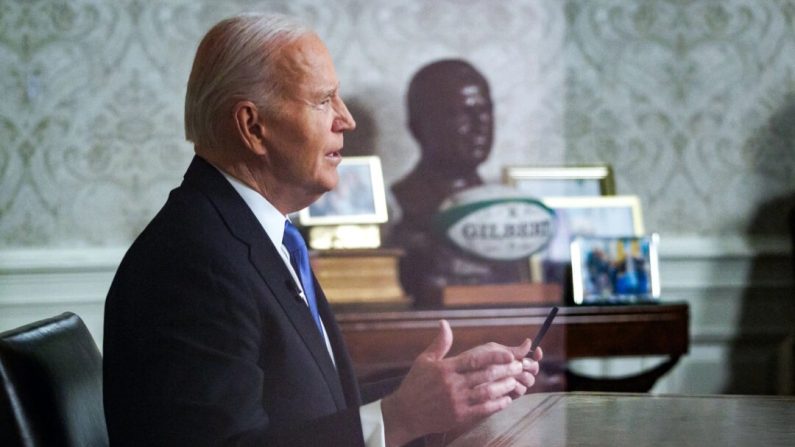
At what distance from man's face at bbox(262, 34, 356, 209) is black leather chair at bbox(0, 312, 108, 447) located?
222 mm

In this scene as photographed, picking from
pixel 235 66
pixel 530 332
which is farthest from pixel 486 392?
pixel 530 332

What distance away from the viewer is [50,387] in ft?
2.82

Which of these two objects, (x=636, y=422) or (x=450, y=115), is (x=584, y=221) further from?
(x=636, y=422)

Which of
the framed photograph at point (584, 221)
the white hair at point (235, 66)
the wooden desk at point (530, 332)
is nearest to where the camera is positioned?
the white hair at point (235, 66)

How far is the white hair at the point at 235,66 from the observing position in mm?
830

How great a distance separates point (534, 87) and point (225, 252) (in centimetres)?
142

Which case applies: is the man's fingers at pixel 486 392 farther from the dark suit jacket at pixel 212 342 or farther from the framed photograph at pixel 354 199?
the framed photograph at pixel 354 199

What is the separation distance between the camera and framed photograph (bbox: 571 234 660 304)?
6.48 ft

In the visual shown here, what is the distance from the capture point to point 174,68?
6.87ft

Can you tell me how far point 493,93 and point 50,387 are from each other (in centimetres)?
140

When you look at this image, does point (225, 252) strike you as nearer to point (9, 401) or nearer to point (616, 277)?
point (9, 401)

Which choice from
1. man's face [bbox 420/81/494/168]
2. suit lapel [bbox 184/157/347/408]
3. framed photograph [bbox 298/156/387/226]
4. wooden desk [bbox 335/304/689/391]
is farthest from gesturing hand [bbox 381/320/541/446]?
man's face [bbox 420/81/494/168]

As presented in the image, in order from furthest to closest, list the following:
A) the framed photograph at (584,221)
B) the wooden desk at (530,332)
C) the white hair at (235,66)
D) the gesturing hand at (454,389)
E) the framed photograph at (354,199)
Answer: the framed photograph at (584,221) → the framed photograph at (354,199) → the wooden desk at (530,332) → the white hair at (235,66) → the gesturing hand at (454,389)

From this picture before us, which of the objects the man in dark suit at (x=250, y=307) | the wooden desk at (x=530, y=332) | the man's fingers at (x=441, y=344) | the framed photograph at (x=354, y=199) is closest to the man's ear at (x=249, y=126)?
the man in dark suit at (x=250, y=307)
